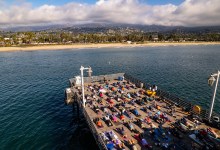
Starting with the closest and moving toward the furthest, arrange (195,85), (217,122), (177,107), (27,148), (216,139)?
(216,139)
(217,122)
(27,148)
(177,107)
(195,85)

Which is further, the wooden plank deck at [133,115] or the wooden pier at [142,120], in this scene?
the wooden plank deck at [133,115]

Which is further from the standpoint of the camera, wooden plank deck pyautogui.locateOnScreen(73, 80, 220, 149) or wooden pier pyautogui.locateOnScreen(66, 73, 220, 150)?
wooden plank deck pyautogui.locateOnScreen(73, 80, 220, 149)

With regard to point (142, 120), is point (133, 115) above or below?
below

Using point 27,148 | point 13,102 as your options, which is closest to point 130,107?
point 27,148

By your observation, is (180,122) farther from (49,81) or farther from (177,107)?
(49,81)

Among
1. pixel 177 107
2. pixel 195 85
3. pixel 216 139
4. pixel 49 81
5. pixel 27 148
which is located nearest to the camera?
pixel 216 139

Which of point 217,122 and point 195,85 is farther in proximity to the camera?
point 195,85

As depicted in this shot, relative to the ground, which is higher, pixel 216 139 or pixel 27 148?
pixel 216 139

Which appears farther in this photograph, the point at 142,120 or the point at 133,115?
the point at 133,115
